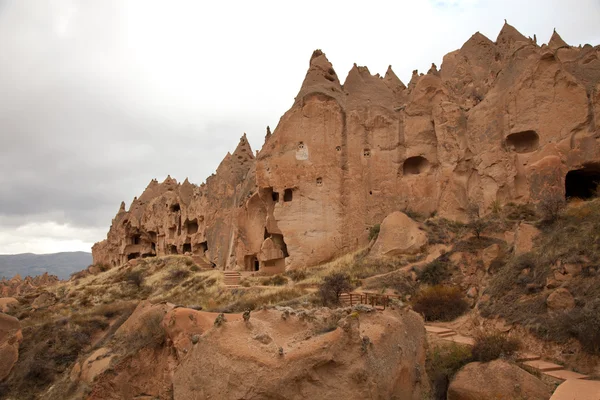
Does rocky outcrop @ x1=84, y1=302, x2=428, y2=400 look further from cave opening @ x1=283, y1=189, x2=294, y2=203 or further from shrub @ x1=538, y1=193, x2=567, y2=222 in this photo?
cave opening @ x1=283, y1=189, x2=294, y2=203

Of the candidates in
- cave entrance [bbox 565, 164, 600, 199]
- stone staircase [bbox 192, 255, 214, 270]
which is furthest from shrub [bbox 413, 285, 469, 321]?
stone staircase [bbox 192, 255, 214, 270]

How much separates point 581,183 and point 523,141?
334 centimetres

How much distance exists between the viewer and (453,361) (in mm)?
8250

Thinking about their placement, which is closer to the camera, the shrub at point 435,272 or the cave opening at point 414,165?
the shrub at point 435,272

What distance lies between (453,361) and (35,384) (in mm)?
10598

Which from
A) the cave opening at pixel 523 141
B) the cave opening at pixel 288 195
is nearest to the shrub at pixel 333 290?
the cave opening at pixel 288 195

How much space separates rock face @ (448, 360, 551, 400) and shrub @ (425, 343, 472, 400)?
0.31 meters

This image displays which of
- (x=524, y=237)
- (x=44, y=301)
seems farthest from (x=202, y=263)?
(x=524, y=237)

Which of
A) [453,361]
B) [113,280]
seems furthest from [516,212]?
[113,280]

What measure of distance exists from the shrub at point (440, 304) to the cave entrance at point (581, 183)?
953cm

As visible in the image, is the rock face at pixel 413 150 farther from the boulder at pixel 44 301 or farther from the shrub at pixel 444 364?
the shrub at pixel 444 364

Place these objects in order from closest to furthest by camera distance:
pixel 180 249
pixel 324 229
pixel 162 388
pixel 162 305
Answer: pixel 162 388 → pixel 162 305 → pixel 324 229 → pixel 180 249

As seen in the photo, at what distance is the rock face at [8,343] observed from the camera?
42.8 feet

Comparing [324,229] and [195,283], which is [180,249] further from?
[324,229]
